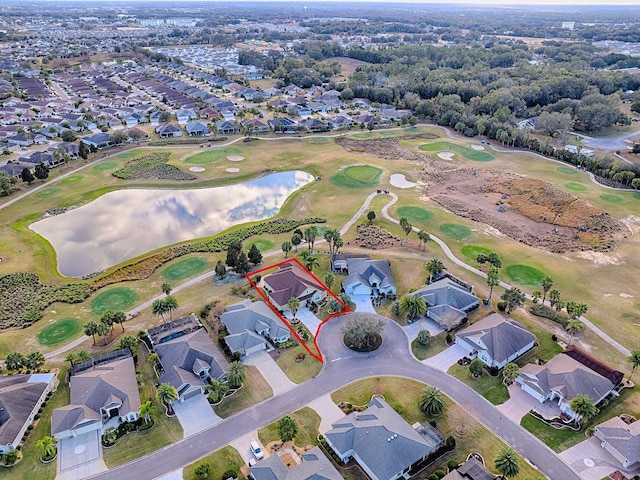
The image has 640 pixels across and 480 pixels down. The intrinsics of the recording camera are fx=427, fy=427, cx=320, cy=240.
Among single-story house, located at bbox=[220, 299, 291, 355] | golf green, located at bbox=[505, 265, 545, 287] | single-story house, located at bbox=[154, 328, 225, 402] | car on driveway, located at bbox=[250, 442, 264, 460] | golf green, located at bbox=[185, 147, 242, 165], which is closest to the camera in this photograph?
car on driveway, located at bbox=[250, 442, 264, 460]

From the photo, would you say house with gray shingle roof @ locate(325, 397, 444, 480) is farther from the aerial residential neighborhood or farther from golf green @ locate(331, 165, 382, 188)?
golf green @ locate(331, 165, 382, 188)

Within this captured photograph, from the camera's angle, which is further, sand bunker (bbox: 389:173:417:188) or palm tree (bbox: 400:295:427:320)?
sand bunker (bbox: 389:173:417:188)

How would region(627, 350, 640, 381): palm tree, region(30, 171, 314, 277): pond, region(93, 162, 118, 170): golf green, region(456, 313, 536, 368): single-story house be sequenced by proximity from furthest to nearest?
region(93, 162, 118, 170): golf green < region(30, 171, 314, 277): pond < region(456, 313, 536, 368): single-story house < region(627, 350, 640, 381): palm tree

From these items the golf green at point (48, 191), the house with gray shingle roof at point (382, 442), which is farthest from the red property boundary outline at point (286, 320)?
the golf green at point (48, 191)

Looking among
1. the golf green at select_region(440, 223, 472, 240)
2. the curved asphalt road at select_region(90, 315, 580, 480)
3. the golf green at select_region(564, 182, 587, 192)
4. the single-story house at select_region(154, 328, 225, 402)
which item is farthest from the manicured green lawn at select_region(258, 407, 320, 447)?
the golf green at select_region(564, 182, 587, 192)

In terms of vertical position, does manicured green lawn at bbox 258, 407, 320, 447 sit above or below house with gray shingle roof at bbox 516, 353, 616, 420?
below

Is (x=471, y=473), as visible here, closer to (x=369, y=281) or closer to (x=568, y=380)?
(x=568, y=380)

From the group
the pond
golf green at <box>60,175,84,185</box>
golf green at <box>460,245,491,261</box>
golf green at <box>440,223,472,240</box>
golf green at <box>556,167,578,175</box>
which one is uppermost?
golf green at <box>60,175,84,185</box>
